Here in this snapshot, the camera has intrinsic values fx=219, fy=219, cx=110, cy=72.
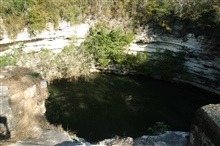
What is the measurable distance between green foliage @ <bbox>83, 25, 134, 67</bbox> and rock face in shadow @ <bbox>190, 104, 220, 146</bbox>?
826 centimetres

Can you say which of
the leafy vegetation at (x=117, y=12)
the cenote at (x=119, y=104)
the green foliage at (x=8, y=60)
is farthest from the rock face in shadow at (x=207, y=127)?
the green foliage at (x=8, y=60)

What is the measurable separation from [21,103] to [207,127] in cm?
422

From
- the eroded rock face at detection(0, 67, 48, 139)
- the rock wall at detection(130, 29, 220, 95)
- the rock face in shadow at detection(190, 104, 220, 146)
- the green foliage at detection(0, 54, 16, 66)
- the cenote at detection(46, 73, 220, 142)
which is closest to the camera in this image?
the rock face in shadow at detection(190, 104, 220, 146)

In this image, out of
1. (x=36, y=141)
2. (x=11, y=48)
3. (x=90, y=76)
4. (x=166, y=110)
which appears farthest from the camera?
(x=90, y=76)

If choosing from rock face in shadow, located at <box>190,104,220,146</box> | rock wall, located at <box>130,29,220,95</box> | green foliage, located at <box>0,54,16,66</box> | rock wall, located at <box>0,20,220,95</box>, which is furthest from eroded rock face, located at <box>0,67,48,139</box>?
rock wall, located at <box>130,29,220,95</box>

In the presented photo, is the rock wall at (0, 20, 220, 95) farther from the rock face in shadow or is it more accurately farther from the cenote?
the rock face in shadow

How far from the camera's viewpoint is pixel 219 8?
31.5 ft

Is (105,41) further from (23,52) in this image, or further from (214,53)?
(214,53)

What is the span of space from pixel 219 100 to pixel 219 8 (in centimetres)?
414

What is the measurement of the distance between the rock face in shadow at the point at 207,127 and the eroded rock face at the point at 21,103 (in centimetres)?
342

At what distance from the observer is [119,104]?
9500mm

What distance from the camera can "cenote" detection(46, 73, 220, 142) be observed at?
7.98 metres

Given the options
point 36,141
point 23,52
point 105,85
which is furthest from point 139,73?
point 36,141

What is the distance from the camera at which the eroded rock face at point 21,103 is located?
494 cm
